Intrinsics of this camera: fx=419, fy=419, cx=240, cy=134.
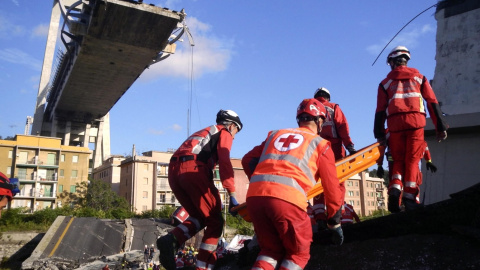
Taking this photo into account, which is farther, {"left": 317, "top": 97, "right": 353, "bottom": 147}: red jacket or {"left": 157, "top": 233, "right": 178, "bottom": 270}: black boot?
{"left": 317, "top": 97, "right": 353, "bottom": 147}: red jacket

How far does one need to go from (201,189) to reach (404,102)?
8.63 ft

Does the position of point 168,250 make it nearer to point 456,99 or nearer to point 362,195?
point 456,99

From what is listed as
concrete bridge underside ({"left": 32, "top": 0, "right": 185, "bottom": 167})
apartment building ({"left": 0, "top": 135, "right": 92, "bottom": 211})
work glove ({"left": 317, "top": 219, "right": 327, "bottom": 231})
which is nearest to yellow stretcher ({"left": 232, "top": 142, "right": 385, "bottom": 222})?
work glove ({"left": 317, "top": 219, "right": 327, "bottom": 231})

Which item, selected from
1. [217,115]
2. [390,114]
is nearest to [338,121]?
[390,114]

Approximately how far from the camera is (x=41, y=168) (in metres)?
60.6

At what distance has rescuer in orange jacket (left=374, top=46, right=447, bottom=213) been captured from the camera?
4887 millimetres

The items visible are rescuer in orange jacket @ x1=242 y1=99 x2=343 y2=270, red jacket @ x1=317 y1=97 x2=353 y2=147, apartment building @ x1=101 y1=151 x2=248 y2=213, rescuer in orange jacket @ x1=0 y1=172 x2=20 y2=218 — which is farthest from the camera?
apartment building @ x1=101 y1=151 x2=248 y2=213

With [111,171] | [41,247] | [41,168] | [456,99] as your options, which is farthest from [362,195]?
[456,99]

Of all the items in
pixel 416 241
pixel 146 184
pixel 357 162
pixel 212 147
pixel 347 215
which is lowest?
pixel 416 241

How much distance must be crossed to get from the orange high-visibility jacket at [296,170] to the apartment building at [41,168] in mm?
61306

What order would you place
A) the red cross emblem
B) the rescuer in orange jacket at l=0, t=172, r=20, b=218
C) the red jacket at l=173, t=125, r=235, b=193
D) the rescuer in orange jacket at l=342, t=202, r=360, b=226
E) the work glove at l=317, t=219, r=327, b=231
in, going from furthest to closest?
the rescuer in orange jacket at l=342, t=202, r=360, b=226 → the work glove at l=317, t=219, r=327, b=231 → the red jacket at l=173, t=125, r=235, b=193 → the rescuer in orange jacket at l=0, t=172, r=20, b=218 → the red cross emblem

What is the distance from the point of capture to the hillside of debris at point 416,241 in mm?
3455

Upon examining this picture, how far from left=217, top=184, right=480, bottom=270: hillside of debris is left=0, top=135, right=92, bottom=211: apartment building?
60805mm

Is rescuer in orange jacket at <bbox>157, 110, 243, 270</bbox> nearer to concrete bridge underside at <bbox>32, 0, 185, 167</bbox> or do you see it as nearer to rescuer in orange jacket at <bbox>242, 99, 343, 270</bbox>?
rescuer in orange jacket at <bbox>242, 99, 343, 270</bbox>
